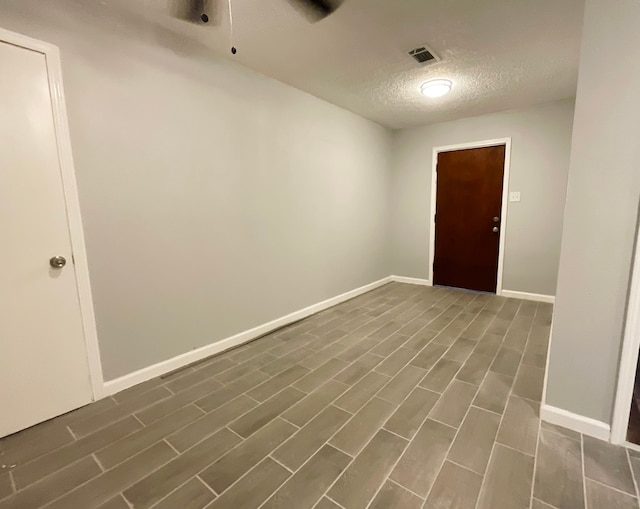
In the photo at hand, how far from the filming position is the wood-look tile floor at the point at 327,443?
3.96 ft

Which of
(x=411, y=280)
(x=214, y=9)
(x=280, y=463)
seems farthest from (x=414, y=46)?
(x=411, y=280)

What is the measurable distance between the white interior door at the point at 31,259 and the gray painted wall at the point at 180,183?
13 cm

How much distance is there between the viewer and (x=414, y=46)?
219 centimetres

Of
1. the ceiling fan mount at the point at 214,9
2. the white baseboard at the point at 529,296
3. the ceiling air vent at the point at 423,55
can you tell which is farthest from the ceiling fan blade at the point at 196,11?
the white baseboard at the point at 529,296

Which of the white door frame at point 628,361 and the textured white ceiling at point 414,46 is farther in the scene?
the textured white ceiling at point 414,46

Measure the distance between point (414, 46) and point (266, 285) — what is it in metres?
2.39

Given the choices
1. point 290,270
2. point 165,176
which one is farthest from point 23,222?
point 290,270

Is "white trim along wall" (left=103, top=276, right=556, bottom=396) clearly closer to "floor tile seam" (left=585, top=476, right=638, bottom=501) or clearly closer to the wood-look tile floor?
the wood-look tile floor

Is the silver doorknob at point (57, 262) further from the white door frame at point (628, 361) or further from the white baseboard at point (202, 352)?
the white door frame at point (628, 361)

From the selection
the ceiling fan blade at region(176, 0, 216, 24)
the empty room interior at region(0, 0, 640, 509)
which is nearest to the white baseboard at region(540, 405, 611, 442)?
the empty room interior at region(0, 0, 640, 509)

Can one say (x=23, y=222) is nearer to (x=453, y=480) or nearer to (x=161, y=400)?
(x=161, y=400)

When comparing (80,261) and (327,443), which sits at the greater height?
(80,261)

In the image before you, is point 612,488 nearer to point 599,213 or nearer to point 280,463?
point 599,213

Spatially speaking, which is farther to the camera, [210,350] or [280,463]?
[210,350]
